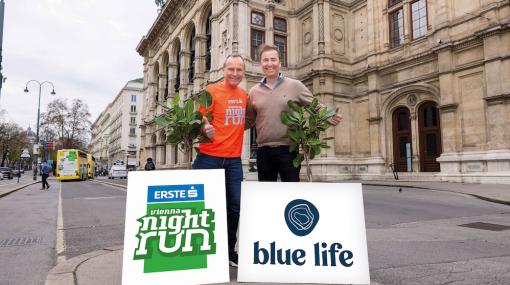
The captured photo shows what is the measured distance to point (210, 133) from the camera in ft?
10.8

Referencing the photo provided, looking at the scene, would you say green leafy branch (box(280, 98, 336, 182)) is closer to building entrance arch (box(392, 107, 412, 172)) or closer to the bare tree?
building entrance arch (box(392, 107, 412, 172))

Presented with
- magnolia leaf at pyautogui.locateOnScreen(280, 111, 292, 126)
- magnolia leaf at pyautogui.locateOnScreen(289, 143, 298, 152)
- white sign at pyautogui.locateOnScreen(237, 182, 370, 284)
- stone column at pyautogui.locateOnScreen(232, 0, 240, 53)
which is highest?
stone column at pyautogui.locateOnScreen(232, 0, 240, 53)

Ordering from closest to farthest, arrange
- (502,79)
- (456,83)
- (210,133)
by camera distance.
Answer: (210,133) < (502,79) < (456,83)

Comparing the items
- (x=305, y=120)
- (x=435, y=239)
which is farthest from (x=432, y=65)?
(x=305, y=120)

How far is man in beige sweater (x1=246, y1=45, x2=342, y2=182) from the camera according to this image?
3.62m

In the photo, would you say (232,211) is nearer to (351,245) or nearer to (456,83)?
(351,245)

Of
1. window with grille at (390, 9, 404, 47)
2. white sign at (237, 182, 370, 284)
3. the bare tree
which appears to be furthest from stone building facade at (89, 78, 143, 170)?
white sign at (237, 182, 370, 284)

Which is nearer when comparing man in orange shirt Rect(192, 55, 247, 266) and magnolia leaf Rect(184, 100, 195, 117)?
magnolia leaf Rect(184, 100, 195, 117)

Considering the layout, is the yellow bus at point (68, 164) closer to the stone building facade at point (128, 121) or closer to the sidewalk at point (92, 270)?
the sidewalk at point (92, 270)

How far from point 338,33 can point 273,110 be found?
24073 millimetres

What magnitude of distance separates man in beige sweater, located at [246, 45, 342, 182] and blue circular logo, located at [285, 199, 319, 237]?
0.69 metres

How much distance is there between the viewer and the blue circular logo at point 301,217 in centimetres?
290

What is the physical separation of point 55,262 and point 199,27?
31599 mm

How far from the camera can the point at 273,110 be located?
11.9 feet
